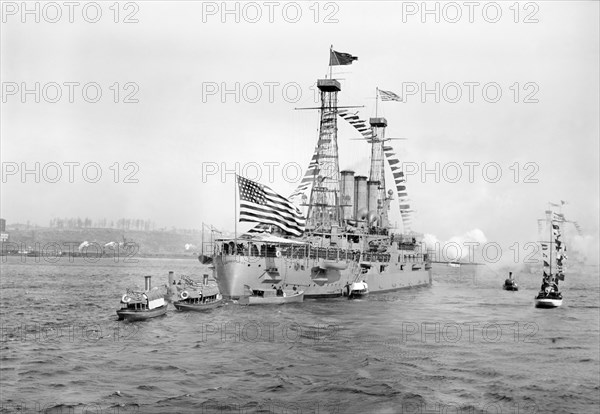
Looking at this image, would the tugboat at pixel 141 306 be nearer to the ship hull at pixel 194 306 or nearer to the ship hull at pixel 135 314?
the ship hull at pixel 135 314

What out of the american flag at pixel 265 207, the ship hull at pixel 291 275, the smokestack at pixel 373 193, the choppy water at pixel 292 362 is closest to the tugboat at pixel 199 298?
the choppy water at pixel 292 362

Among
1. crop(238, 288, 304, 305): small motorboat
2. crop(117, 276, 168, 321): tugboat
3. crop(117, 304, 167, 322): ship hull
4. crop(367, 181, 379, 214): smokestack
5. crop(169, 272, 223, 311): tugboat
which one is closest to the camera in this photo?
crop(117, 304, 167, 322): ship hull

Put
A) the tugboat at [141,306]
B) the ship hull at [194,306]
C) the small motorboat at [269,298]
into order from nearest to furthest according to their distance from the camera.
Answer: the tugboat at [141,306]
the ship hull at [194,306]
the small motorboat at [269,298]

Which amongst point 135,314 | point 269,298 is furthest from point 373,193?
point 135,314

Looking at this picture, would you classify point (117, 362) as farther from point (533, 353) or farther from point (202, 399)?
point (533, 353)


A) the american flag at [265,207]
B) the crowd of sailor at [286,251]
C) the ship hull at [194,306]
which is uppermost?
the american flag at [265,207]

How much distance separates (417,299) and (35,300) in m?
43.7

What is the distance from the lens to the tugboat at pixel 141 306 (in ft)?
145

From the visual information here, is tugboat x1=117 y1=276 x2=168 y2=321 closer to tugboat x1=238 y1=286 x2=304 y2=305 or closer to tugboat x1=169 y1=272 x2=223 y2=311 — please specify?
tugboat x1=169 y1=272 x2=223 y2=311

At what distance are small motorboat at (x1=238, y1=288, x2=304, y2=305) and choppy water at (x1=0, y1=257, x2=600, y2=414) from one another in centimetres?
138

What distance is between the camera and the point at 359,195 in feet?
281

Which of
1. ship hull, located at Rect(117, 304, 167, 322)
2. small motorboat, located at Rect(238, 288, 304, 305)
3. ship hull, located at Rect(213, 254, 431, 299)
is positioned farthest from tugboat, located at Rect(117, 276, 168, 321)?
ship hull, located at Rect(213, 254, 431, 299)

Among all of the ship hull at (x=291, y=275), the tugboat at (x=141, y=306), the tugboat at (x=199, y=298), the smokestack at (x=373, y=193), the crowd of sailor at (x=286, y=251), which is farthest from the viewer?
the smokestack at (x=373, y=193)

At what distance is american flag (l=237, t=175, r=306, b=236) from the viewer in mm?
52688
